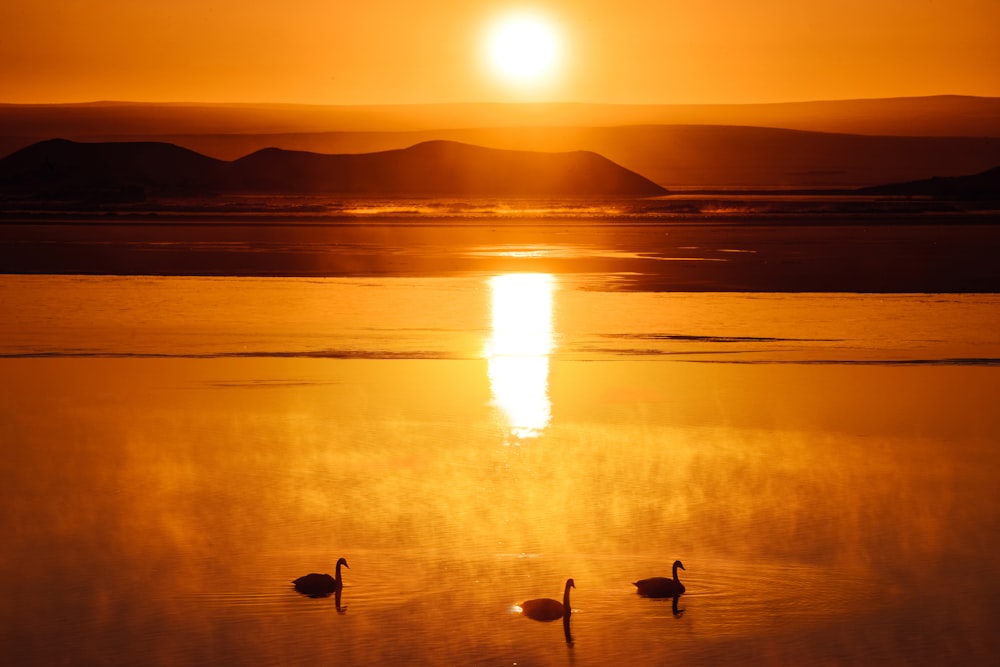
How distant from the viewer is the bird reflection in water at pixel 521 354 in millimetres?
13914

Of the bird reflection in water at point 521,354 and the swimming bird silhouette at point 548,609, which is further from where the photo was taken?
the bird reflection in water at point 521,354

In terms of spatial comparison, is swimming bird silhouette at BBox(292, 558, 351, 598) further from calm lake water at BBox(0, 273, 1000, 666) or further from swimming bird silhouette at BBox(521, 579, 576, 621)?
swimming bird silhouette at BBox(521, 579, 576, 621)

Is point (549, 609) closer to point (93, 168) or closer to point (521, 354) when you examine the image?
point (521, 354)

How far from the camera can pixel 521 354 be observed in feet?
60.8

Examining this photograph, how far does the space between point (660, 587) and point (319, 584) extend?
2175 millimetres

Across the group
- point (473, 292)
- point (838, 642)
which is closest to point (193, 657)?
point (838, 642)

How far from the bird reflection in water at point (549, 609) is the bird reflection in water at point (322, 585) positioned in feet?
3.93

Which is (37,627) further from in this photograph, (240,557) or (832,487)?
(832,487)

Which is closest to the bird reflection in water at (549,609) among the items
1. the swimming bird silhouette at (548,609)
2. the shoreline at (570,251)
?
the swimming bird silhouette at (548,609)

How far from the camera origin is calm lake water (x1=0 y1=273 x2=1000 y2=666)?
25.6 ft

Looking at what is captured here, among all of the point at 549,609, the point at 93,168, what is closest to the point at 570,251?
the point at 549,609

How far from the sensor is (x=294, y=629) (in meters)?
7.82

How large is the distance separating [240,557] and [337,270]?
84.2 ft

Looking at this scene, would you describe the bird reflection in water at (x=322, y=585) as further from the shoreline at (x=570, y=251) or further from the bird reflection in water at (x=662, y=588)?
the shoreline at (x=570, y=251)
